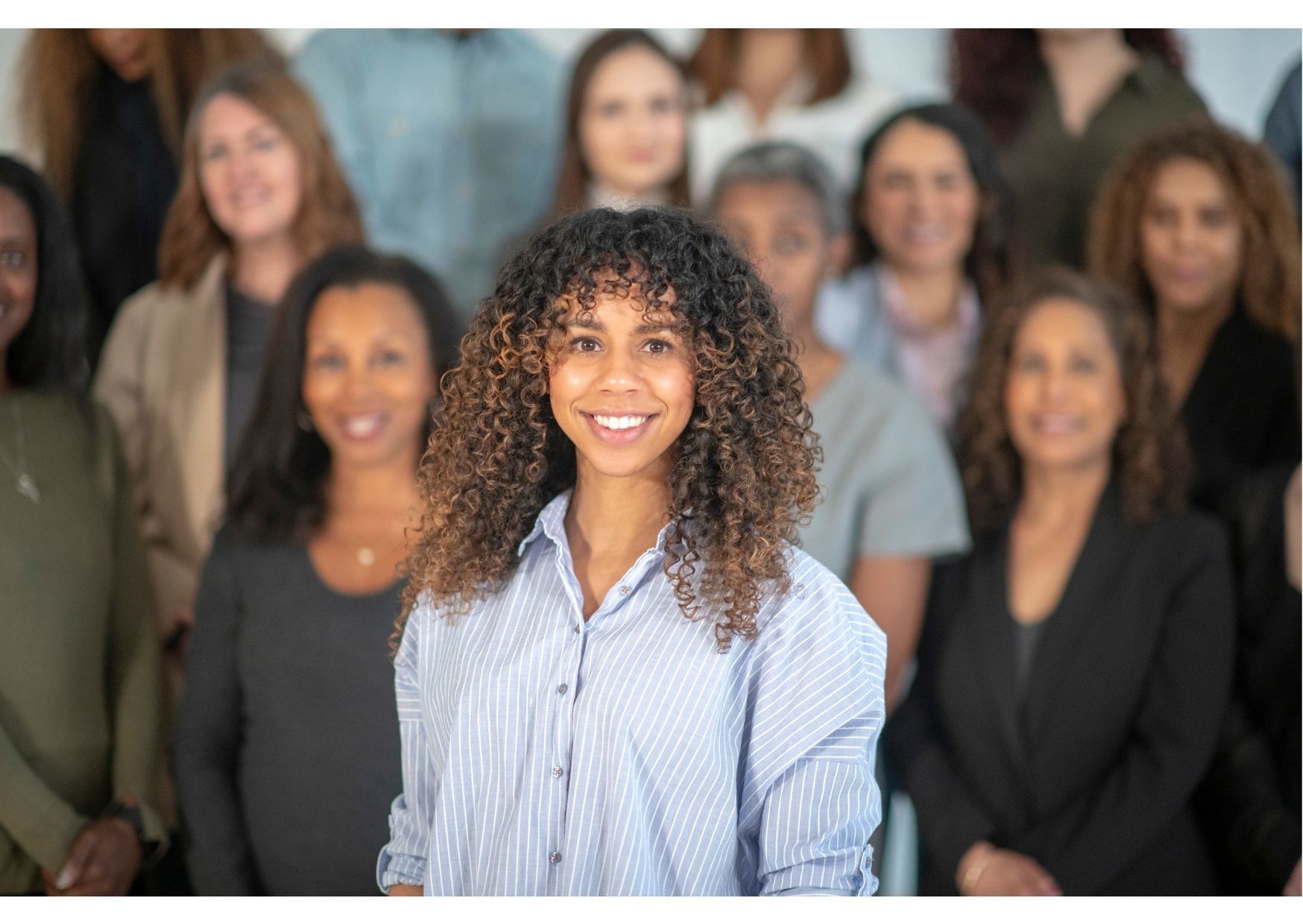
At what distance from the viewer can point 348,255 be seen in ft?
9.46

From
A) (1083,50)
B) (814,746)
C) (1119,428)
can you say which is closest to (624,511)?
(814,746)

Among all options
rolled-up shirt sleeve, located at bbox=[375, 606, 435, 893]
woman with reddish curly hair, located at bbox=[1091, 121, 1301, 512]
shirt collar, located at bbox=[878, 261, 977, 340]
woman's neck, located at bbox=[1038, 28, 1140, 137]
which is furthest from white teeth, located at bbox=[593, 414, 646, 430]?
woman's neck, located at bbox=[1038, 28, 1140, 137]

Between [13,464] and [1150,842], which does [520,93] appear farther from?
[1150,842]

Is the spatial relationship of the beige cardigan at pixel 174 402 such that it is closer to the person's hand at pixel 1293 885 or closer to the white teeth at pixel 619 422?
the white teeth at pixel 619 422

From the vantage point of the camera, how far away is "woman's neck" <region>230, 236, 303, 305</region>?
308 centimetres

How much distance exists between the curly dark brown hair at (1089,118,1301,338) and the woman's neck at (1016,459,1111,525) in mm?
486

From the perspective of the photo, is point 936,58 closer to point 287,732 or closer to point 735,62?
point 735,62

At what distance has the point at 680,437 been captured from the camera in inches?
74.5

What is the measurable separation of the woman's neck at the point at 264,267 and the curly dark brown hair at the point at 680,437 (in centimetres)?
129

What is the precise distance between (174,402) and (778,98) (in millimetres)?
1658

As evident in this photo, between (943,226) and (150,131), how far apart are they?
196 cm

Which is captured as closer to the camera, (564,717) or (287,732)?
(564,717)

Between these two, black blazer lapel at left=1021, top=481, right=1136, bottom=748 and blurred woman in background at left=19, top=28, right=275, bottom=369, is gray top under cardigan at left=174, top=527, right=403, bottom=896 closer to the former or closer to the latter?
blurred woman in background at left=19, top=28, right=275, bottom=369

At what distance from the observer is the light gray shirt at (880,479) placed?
289 centimetres
